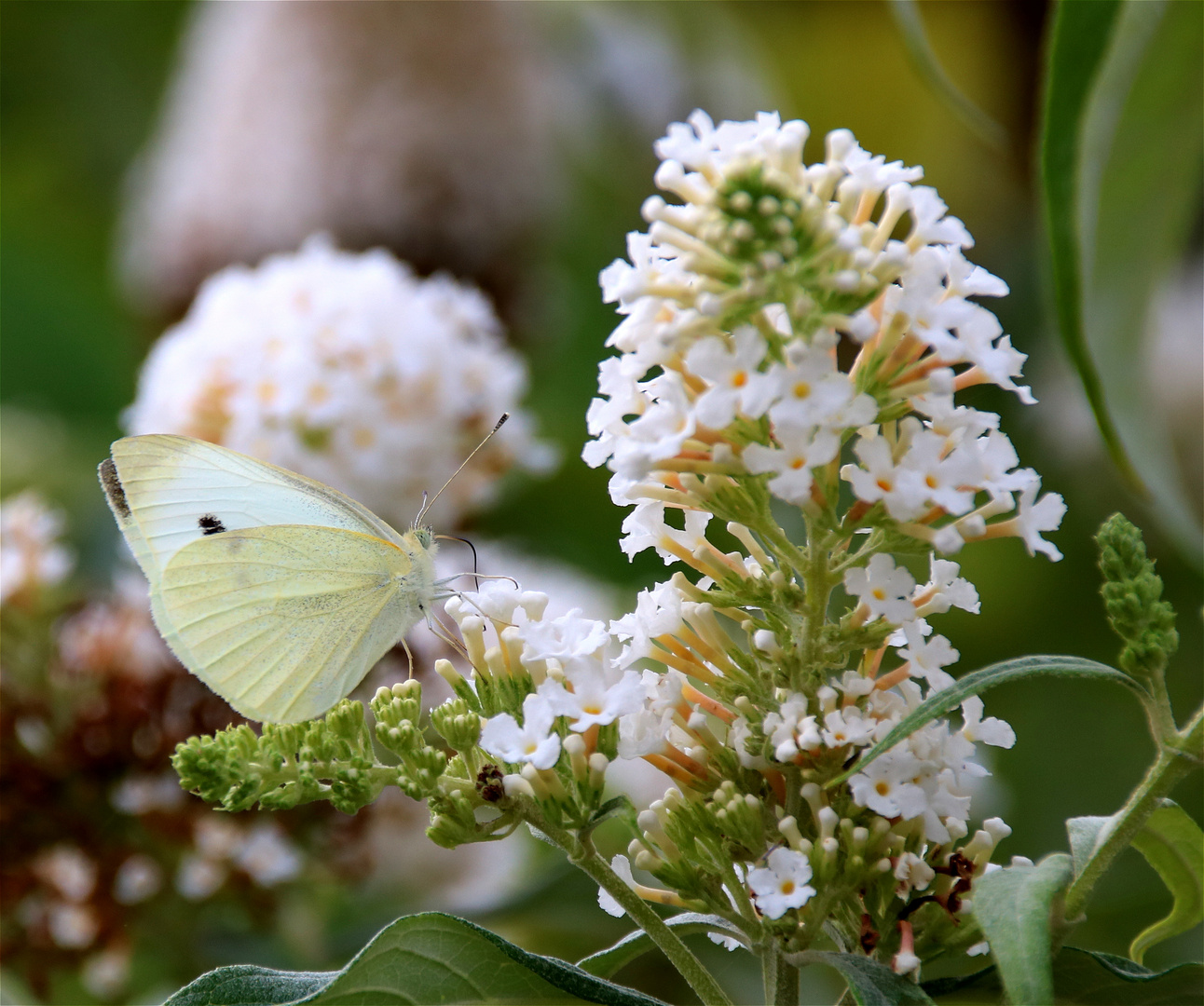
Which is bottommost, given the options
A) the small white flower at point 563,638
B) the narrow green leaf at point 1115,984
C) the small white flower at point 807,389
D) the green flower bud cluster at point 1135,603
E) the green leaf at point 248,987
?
the green leaf at point 248,987

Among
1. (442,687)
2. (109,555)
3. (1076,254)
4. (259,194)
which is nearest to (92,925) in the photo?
(442,687)

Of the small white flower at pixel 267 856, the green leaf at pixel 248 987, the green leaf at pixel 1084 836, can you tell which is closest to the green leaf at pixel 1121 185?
the green leaf at pixel 1084 836

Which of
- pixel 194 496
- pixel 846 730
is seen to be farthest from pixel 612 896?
pixel 194 496

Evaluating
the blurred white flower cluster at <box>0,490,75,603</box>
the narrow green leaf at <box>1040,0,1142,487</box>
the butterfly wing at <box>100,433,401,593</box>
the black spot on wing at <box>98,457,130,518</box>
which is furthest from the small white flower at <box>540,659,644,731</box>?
the blurred white flower cluster at <box>0,490,75,603</box>

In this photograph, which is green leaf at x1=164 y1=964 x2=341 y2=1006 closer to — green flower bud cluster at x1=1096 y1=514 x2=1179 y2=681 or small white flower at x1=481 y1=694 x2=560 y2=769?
small white flower at x1=481 y1=694 x2=560 y2=769

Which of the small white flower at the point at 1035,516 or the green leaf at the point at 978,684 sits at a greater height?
the small white flower at the point at 1035,516

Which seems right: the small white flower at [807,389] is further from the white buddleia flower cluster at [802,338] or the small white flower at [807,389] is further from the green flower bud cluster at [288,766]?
the green flower bud cluster at [288,766]

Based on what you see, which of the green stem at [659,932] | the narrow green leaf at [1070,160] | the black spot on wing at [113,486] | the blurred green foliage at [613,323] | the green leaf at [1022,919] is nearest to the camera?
the green leaf at [1022,919]
